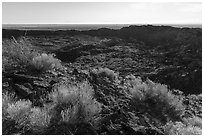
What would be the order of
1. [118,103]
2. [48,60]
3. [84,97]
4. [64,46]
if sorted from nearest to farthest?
[84,97] < [118,103] < [48,60] < [64,46]

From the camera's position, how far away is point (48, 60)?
797 cm

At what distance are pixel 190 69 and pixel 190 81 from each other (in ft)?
3.34

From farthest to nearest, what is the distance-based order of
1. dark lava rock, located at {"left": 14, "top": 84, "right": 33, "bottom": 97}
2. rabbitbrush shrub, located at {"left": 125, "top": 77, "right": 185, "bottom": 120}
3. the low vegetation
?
rabbitbrush shrub, located at {"left": 125, "top": 77, "right": 185, "bottom": 120}
dark lava rock, located at {"left": 14, "top": 84, "right": 33, "bottom": 97}
the low vegetation

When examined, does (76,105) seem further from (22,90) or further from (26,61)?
(26,61)

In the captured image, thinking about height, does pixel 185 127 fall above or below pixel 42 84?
below

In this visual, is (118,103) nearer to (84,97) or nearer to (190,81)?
(84,97)

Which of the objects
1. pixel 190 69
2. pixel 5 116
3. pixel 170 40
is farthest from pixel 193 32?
pixel 5 116

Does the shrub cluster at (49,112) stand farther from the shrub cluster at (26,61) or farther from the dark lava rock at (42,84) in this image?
the shrub cluster at (26,61)

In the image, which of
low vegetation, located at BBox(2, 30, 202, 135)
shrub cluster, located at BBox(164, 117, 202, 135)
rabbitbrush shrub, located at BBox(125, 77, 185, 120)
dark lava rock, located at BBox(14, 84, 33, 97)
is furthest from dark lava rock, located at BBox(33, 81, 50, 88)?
shrub cluster, located at BBox(164, 117, 202, 135)

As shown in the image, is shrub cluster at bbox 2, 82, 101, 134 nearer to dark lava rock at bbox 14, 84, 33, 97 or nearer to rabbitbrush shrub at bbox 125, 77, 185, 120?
dark lava rock at bbox 14, 84, 33, 97

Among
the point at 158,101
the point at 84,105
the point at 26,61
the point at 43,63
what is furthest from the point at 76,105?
the point at 26,61

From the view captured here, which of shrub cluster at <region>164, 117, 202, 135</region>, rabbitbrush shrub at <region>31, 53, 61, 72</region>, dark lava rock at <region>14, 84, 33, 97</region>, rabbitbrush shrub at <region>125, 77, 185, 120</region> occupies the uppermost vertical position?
rabbitbrush shrub at <region>31, 53, 61, 72</region>

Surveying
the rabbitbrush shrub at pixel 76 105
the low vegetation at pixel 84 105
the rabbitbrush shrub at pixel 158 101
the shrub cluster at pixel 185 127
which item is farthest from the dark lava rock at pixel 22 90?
the shrub cluster at pixel 185 127

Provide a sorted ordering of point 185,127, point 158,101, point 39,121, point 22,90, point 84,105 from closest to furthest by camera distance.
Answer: point 39,121 < point 84,105 < point 185,127 < point 22,90 < point 158,101
